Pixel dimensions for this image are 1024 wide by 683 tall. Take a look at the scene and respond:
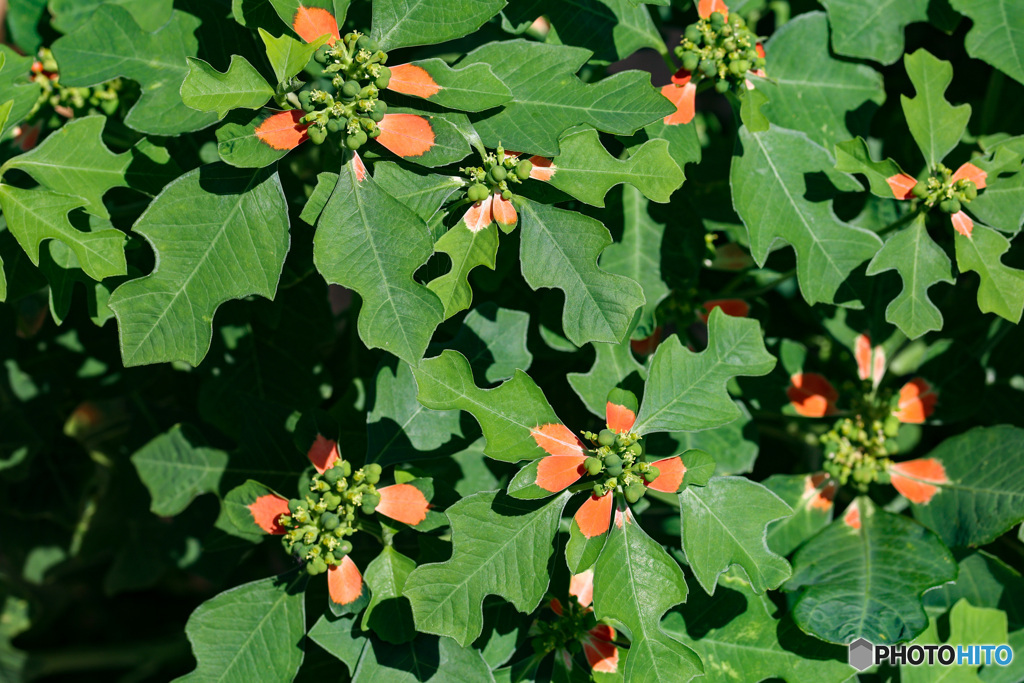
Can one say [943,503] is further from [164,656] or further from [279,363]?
[164,656]

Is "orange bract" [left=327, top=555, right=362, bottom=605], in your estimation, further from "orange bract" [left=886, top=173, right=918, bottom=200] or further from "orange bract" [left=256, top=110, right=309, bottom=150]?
"orange bract" [left=886, top=173, right=918, bottom=200]

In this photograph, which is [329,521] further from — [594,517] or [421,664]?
[594,517]

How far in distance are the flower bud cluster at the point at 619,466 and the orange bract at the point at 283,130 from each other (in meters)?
0.65

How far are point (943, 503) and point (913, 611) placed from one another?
→ 0.34 meters

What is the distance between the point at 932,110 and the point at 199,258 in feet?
4.26

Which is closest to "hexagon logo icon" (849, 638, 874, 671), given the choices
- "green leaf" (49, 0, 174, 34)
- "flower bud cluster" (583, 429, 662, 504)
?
"flower bud cluster" (583, 429, 662, 504)

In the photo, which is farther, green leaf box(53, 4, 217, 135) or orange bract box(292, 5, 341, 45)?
green leaf box(53, 4, 217, 135)

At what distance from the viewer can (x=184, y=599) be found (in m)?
3.34

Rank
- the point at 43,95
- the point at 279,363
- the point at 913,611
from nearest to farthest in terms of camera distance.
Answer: the point at 913,611
the point at 43,95
the point at 279,363

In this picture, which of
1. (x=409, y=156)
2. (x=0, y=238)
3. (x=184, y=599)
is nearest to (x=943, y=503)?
(x=409, y=156)

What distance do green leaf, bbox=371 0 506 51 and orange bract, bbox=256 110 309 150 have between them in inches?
6.9

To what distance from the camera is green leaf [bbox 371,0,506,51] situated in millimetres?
1243

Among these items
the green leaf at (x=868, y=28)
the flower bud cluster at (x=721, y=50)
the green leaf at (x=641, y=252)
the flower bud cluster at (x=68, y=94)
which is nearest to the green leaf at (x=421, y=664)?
the green leaf at (x=641, y=252)

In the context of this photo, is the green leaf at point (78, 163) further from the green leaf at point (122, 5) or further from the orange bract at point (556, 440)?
the orange bract at point (556, 440)
